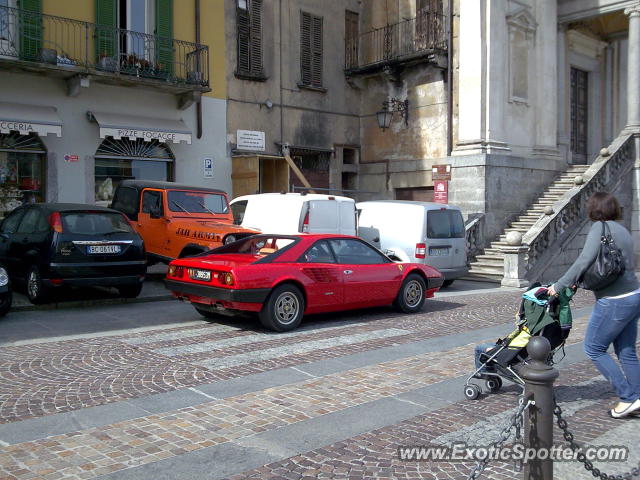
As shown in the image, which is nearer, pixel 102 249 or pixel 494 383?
pixel 494 383

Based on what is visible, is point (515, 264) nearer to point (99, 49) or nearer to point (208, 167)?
point (208, 167)

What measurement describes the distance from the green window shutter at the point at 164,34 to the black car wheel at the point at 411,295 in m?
10.5

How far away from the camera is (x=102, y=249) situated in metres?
10.8

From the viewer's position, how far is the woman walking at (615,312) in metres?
5.21

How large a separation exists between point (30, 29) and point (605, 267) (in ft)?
49.0

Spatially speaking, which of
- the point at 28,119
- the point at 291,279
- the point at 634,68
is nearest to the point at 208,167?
the point at 28,119

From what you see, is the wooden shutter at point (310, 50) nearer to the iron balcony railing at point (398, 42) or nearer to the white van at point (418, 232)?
the iron balcony railing at point (398, 42)

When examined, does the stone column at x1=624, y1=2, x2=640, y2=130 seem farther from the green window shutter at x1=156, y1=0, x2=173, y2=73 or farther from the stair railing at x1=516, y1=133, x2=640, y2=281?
the green window shutter at x1=156, y1=0, x2=173, y2=73

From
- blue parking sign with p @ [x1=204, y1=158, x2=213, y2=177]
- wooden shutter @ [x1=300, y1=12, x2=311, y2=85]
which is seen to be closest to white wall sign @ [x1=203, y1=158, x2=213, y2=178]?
blue parking sign with p @ [x1=204, y1=158, x2=213, y2=177]

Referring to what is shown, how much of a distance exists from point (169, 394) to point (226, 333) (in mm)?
2884

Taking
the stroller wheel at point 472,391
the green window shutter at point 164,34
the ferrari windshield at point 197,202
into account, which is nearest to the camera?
the stroller wheel at point 472,391

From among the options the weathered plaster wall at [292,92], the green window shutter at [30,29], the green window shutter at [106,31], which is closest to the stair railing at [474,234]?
the weathered plaster wall at [292,92]

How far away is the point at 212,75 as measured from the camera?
19422 millimetres

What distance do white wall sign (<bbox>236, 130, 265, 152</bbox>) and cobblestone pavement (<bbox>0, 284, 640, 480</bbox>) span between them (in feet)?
38.1
